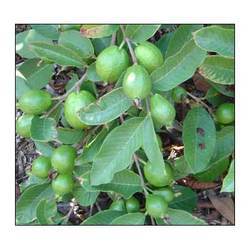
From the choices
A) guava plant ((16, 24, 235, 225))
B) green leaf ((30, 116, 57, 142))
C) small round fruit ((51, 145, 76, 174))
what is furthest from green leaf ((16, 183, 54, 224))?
green leaf ((30, 116, 57, 142))

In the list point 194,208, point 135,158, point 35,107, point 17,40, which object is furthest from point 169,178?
point 17,40

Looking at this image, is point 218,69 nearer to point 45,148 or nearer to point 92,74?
point 92,74

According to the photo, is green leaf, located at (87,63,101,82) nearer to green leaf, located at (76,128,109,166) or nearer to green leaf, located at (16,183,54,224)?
green leaf, located at (76,128,109,166)

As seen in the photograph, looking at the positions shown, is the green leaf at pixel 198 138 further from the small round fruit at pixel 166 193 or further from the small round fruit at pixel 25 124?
the small round fruit at pixel 25 124

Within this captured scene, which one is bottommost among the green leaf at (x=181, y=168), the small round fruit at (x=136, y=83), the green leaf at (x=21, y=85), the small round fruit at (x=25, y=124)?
the green leaf at (x=181, y=168)

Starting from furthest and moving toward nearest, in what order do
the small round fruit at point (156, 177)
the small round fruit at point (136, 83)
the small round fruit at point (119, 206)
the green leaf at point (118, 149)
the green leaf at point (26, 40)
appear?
the green leaf at point (26, 40), the small round fruit at point (119, 206), the small round fruit at point (156, 177), the green leaf at point (118, 149), the small round fruit at point (136, 83)

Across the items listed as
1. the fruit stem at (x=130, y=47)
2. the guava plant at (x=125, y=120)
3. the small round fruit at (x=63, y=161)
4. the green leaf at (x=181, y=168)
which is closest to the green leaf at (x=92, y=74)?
the guava plant at (x=125, y=120)
